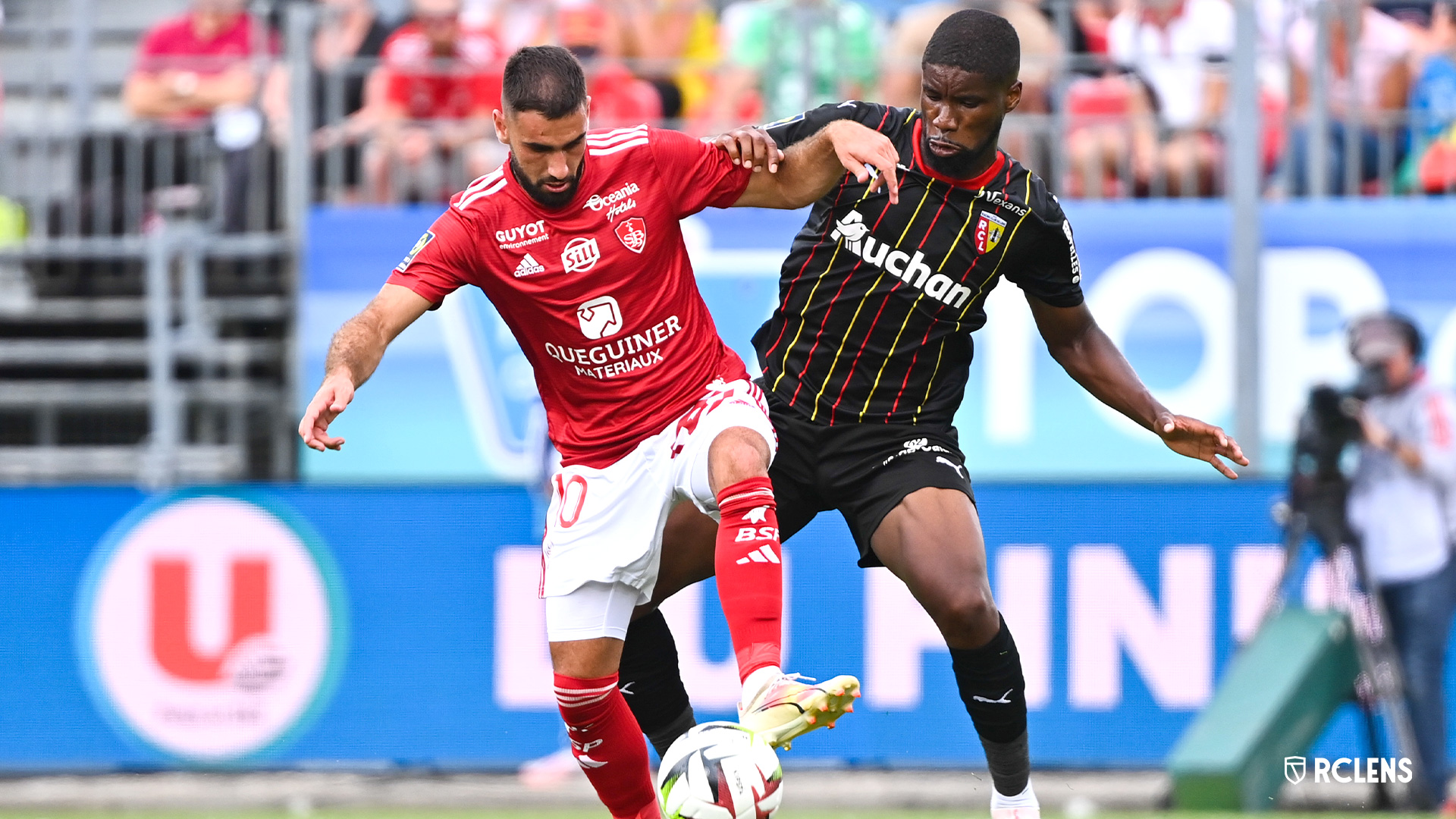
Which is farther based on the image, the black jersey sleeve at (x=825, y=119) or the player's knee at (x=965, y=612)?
the black jersey sleeve at (x=825, y=119)

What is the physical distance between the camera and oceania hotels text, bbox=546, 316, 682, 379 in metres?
5.66

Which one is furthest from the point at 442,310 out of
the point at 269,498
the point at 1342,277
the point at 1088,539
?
the point at 1342,277

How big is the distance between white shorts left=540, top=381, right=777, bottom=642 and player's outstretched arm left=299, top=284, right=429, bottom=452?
79 centimetres

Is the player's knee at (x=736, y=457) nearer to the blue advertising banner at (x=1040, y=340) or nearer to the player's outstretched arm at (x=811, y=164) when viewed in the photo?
the player's outstretched arm at (x=811, y=164)

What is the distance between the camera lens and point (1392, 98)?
413 inches

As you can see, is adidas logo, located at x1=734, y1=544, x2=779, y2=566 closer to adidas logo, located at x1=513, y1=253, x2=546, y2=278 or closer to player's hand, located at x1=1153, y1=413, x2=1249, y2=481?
adidas logo, located at x1=513, y1=253, x2=546, y2=278

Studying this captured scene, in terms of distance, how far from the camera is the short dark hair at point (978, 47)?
5.46 metres

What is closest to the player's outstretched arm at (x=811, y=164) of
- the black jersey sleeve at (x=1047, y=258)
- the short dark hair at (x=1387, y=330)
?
the black jersey sleeve at (x=1047, y=258)

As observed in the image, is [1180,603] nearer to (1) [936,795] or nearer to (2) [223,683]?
(1) [936,795]

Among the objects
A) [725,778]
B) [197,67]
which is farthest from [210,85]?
[725,778]

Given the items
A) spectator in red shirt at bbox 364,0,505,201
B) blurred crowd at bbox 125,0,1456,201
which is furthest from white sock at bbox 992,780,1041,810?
spectator in red shirt at bbox 364,0,505,201

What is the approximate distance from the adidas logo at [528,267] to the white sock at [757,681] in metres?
1.40

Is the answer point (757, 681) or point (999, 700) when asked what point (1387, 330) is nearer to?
point (999, 700)

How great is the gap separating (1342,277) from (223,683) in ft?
20.4
